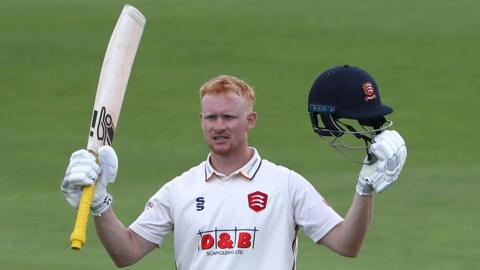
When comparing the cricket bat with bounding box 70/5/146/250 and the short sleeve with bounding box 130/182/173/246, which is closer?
the short sleeve with bounding box 130/182/173/246

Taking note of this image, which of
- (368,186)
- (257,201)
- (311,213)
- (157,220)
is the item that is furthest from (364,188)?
(157,220)

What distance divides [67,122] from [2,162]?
5.35 ft

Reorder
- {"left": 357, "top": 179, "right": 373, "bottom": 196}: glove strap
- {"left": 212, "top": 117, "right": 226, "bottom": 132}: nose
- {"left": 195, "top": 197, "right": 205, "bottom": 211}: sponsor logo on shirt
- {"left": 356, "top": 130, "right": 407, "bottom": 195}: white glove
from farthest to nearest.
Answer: {"left": 195, "top": 197, "right": 205, "bottom": 211}: sponsor logo on shirt → {"left": 212, "top": 117, "right": 226, "bottom": 132}: nose → {"left": 357, "top": 179, "right": 373, "bottom": 196}: glove strap → {"left": 356, "top": 130, "right": 407, "bottom": 195}: white glove

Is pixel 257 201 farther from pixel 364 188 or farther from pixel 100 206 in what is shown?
pixel 100 206

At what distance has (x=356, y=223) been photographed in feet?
18.9

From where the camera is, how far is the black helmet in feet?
18.6

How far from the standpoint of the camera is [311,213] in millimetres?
5898

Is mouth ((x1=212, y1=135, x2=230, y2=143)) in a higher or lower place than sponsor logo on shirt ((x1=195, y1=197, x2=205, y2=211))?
higher

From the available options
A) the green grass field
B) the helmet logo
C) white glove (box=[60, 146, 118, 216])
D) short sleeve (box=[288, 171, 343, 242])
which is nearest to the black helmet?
the helmet logo

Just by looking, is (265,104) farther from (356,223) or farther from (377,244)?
(356,223)

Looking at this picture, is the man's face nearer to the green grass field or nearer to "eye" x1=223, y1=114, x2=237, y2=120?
"eye" x1=223, y1=114, x2=237, y2=120

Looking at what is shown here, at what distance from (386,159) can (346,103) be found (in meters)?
0.36

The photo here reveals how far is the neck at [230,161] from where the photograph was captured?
5.96 metres

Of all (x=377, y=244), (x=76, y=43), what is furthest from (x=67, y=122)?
(x=377, y=244)
